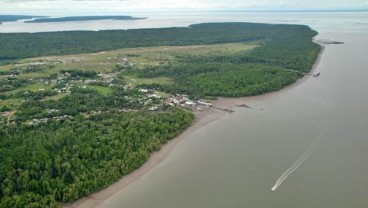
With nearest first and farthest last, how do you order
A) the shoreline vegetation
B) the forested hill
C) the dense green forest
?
the dense green forest, the shoreline vegetation, the forested hill

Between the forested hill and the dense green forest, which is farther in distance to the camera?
the forested hill

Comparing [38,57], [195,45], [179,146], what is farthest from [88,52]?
[179,146]

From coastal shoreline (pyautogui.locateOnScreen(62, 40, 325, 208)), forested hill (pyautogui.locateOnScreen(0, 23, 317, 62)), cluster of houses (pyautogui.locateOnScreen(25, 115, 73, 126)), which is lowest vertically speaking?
coastal shoreline (pyautogui.locateOnScreen(62, 40, 325, 208))

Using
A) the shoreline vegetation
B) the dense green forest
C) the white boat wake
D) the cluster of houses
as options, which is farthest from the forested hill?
the white boat wake

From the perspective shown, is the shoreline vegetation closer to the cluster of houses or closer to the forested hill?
the cluster of houses

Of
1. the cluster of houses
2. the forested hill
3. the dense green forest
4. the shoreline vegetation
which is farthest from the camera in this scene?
the forested hill

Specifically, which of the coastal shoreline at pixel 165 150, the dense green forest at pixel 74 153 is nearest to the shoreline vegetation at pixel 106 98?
the dense green forest at pixel 74 153

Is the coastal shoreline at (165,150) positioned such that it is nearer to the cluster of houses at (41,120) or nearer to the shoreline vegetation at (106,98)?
the shoreline vegetation at (106,98)

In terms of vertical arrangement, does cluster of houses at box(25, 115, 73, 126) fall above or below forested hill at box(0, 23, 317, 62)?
below
